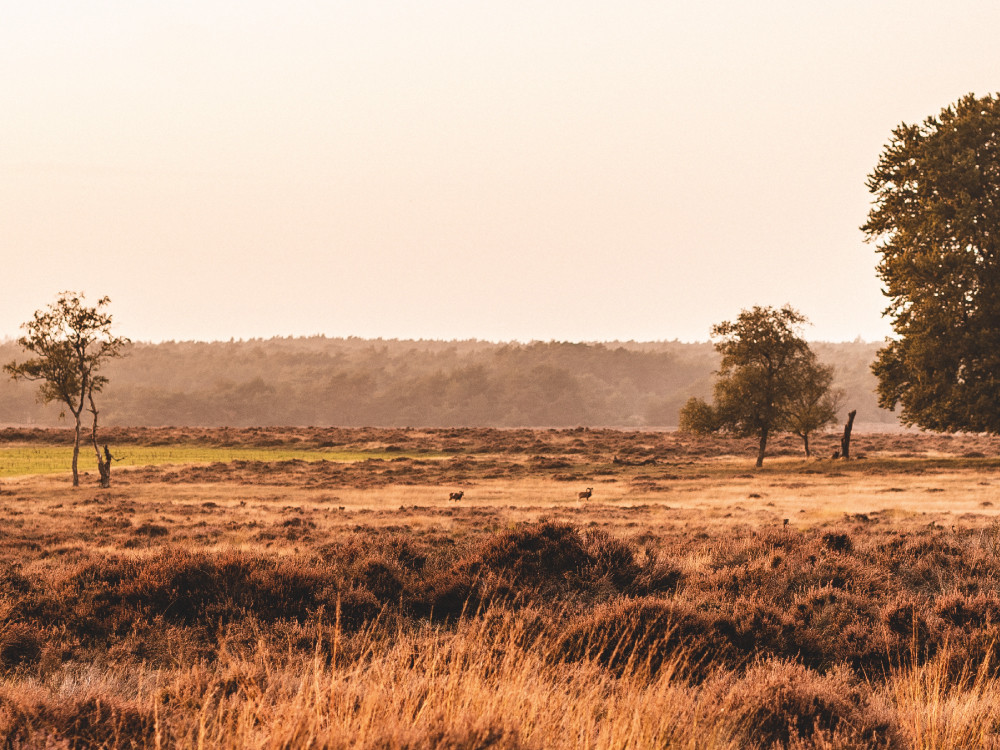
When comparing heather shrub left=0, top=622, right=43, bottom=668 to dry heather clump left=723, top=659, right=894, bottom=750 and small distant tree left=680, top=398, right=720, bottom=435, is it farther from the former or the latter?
small distant tree left=680, top=398, right=720, bottom=435

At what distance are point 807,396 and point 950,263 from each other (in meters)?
18.5

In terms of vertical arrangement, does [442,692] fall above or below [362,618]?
above

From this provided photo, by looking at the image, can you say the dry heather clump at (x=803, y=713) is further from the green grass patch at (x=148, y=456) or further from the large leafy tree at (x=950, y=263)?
the green grass patch at (x=148, y=456)

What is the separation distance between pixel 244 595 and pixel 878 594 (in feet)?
29.1

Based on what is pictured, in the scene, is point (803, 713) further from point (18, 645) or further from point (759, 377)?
point (759, 377)

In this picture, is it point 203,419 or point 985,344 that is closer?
point 985,344

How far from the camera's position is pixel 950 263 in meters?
39.6

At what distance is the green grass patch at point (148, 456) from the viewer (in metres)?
52.6

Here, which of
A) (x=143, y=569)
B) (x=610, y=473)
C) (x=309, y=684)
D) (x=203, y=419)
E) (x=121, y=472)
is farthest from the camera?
(x=203, y=419)

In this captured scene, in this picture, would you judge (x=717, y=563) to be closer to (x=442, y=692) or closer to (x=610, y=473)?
(x=442, y=692)

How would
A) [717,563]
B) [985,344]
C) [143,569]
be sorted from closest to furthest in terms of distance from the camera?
[143,569], [717,563], [985,344]

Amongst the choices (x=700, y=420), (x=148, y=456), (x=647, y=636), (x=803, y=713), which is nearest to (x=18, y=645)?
(x=647, y=636)

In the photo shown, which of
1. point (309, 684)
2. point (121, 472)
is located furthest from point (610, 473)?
point (309, 684)

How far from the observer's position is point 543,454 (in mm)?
72688
